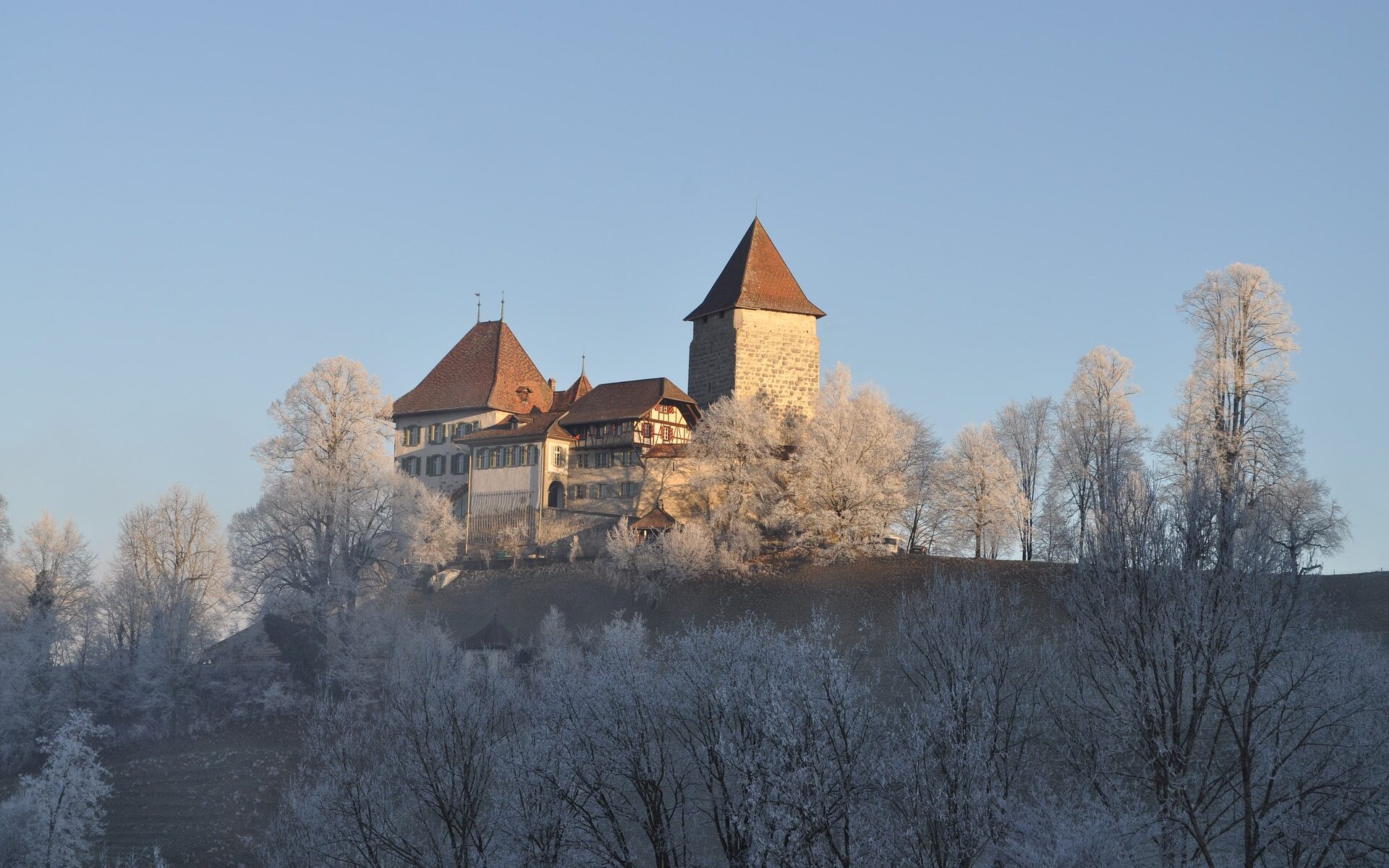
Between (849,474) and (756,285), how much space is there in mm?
10788

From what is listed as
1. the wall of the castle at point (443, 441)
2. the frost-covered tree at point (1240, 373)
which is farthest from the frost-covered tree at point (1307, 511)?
the wall of the castle at point (443, 441)

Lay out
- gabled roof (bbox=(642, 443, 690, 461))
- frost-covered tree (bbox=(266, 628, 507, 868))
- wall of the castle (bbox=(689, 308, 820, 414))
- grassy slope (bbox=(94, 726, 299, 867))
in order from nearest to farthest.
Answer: frost-covered tree (bbox=(266, 628, 507, 868)) < grassy slope (bbox=(94, 726, 299, 867)) < gabled roof (bbox=(642, 443, 690, 461)) < wall of the castle (bbox=(689, 308, 820, 414))

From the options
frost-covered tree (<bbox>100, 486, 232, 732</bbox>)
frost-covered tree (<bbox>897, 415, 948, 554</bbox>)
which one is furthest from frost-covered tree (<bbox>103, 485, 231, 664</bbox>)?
frost-covered tree (<bbox>897, 415, 948, 554</bbox>)

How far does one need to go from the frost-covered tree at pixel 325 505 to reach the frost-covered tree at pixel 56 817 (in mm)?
14002

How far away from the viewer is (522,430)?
193 ft

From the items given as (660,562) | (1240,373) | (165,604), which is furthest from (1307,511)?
(165,604)

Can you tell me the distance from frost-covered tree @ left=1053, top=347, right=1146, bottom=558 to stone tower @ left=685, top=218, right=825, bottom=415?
1086 cm

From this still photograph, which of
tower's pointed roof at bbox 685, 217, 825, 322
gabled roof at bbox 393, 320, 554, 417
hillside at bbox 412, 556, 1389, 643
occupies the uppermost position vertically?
tower's pointed roof at bbox 685, 217, 825, 322

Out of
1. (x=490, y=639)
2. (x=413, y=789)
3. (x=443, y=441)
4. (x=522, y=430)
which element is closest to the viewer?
(x=413, y=789)

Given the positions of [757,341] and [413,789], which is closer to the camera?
[413,789]

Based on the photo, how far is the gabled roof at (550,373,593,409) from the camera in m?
64.2

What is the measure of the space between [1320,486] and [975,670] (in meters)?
19.8

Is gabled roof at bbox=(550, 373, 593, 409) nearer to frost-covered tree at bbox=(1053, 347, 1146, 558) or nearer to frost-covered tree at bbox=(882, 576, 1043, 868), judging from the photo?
frost-covered tree at bbox=(1053, 347, 1146, 558)

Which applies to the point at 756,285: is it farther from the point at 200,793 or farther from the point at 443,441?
the point at 200,793
